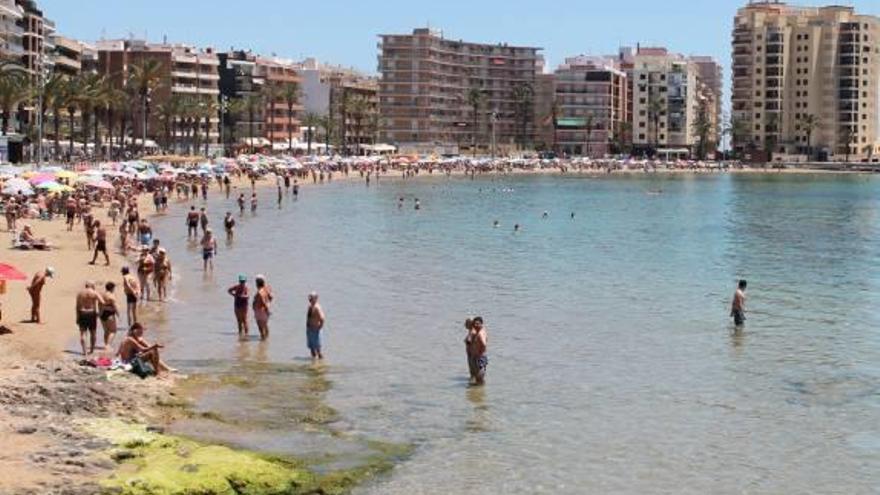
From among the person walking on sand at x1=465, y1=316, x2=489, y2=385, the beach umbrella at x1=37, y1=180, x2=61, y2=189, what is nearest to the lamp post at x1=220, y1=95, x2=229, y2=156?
the beach umbrella at x1=37, y1=180, x2=61, y2=189

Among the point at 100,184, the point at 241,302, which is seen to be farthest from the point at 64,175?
the point at 241,302

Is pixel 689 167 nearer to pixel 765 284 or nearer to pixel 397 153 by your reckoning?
pixel 397 153

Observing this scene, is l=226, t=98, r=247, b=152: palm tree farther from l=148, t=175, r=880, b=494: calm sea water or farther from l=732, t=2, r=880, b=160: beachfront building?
l=148, t=175, r=880, b=494: calm sea water

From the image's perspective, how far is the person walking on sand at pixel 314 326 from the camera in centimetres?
2114

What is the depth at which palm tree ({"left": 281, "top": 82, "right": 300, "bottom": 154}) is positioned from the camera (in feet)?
500

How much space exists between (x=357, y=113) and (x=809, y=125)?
74.0 m

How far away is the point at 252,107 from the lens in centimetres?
15175

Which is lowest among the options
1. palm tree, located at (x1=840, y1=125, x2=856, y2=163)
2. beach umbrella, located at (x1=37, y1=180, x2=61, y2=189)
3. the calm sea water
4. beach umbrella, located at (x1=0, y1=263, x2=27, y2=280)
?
the calm sea water

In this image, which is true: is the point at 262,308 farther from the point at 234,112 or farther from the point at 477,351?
the point at 234,112

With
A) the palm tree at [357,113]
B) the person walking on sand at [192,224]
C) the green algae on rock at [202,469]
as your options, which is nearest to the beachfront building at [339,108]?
the palm tree at [357,113]

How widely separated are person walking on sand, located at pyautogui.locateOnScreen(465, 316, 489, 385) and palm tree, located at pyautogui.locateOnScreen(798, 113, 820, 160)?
18379 cm

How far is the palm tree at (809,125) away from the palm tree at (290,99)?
83.9 metres

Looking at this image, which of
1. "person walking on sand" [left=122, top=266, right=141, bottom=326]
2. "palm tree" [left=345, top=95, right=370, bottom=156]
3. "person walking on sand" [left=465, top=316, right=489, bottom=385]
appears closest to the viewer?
"person walking on sand" [left=465, top=316, right=489, bottom=385]

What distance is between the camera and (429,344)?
78.6 ft
